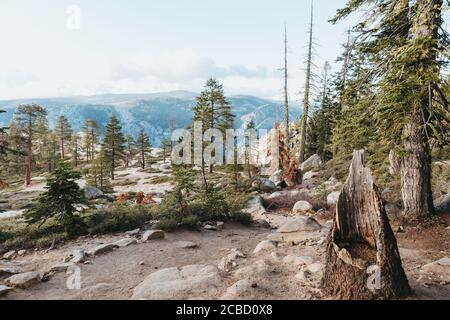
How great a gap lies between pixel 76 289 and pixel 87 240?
4028 millimetres

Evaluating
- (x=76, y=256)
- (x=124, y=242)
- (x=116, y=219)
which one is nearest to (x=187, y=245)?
(x=124, y=242)

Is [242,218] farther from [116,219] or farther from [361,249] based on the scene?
[361,249]

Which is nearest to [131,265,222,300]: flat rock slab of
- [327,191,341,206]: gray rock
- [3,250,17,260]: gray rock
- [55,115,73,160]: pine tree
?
[3,250,17,260]: gray rock

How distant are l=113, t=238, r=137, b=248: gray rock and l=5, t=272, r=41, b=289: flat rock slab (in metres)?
2.62

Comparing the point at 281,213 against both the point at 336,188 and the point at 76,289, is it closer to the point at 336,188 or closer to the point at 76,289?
the point at 336,188

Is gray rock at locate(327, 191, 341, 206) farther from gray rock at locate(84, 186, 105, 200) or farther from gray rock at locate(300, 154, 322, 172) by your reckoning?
gray rock at locate(84, 186, 105, 200)

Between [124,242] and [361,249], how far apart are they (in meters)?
6.85

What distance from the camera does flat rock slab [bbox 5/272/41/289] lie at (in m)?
5.59

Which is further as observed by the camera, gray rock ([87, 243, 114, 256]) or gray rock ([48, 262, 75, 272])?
gray rock ([87, 243, 114, 256])

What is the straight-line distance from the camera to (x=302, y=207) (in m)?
14.2

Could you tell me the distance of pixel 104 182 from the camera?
32406 millimetres

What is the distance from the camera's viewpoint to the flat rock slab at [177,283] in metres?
4.72

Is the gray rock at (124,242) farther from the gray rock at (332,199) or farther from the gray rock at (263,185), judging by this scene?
the gray rock at (263,185)
